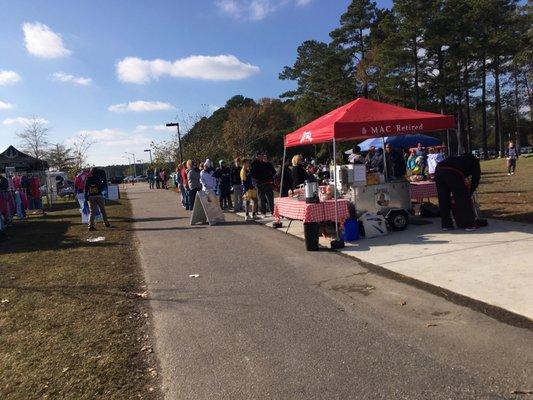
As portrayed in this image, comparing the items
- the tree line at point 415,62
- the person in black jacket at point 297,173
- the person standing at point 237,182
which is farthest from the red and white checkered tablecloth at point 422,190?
the tree line at point 415,62

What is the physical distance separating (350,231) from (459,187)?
2.25 metres

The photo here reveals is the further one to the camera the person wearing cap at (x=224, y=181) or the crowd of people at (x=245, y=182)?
the person wearing cap at (x=224, y=181)

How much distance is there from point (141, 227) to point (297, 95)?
57.7 meters

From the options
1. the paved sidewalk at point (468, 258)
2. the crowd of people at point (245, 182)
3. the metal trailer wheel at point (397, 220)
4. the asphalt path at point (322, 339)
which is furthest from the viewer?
the crowd of people at point (245, 182)

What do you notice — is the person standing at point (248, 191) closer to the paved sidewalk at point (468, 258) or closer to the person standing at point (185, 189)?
the person standing at point (185, 189)

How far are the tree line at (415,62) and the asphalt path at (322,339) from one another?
114 feet

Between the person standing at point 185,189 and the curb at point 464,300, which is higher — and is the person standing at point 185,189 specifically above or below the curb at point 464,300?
above

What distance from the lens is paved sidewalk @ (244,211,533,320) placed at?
5.60m

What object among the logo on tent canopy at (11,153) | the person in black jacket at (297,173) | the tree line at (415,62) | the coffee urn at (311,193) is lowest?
the coffee urn at (311,193)

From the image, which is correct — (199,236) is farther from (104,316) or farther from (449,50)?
(449,50)

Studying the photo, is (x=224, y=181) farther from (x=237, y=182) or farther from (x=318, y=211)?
(x=318, y=211)

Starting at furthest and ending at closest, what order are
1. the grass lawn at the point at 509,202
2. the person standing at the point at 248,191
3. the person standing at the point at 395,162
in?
the person standing at the point at 248,191
the person standing at the point at 395,162
the grass lawn at the point at 509,202

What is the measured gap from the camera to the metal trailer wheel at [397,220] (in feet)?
33.4

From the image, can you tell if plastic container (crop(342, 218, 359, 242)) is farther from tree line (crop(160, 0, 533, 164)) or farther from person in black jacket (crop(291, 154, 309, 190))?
tree line (crop(160, 0, 533, 164))
